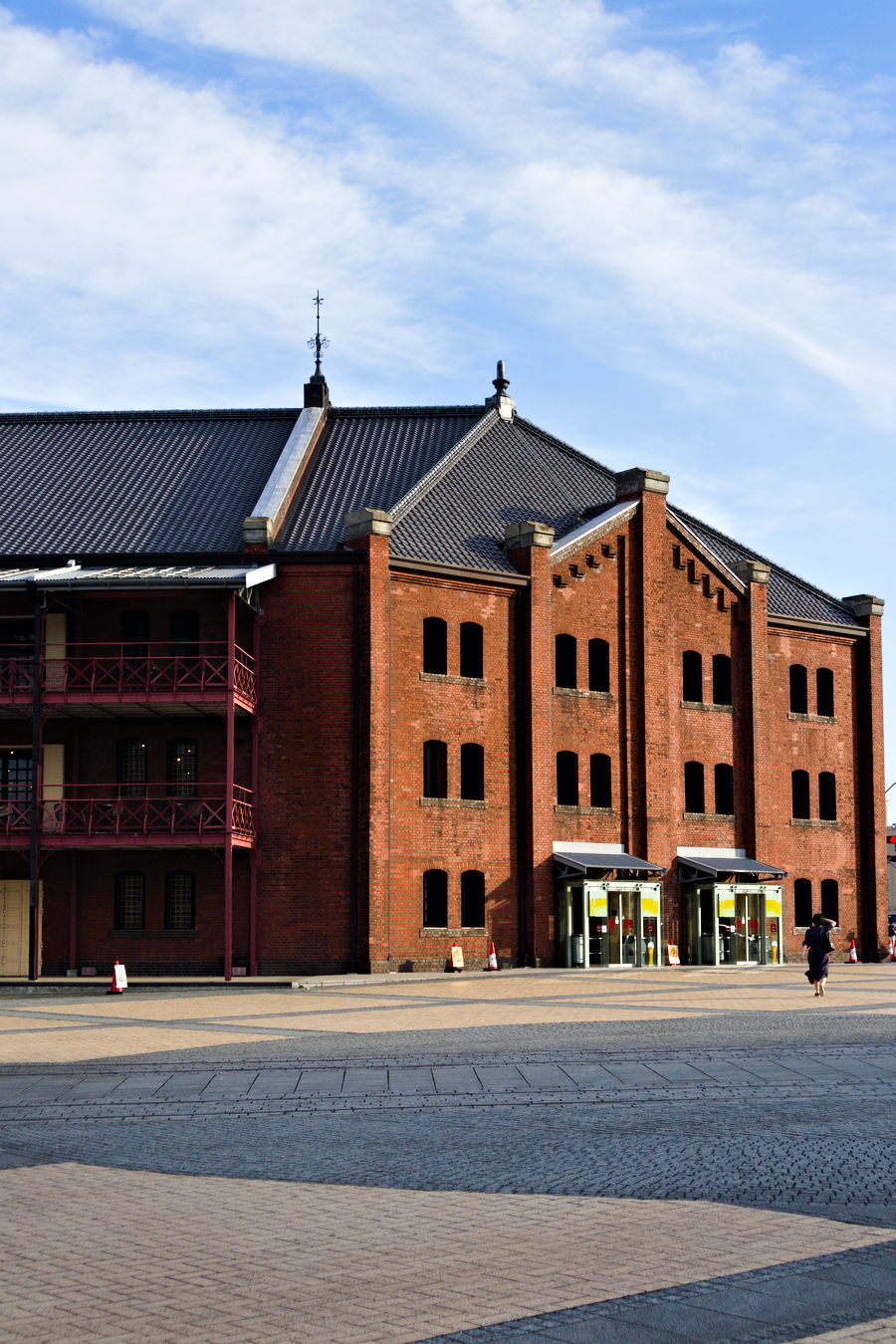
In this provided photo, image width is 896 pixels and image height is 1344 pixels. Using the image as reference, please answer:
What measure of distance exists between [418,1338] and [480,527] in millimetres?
34748

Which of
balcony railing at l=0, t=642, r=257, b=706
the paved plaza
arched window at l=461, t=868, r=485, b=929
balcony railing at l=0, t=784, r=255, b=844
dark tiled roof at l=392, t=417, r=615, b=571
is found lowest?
the paved plaza

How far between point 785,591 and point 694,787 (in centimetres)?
842

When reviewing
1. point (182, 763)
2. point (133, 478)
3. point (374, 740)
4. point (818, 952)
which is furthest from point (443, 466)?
point (818, 952)

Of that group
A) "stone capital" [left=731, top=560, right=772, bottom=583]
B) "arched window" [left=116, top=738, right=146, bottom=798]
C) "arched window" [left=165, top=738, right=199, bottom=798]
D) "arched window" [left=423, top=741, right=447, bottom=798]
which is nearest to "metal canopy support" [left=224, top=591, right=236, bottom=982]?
"arched window" [left=165, top=738, right=199, bottom=798]

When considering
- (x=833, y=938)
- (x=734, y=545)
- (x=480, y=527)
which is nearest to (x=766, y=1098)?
(x=480, y=527)

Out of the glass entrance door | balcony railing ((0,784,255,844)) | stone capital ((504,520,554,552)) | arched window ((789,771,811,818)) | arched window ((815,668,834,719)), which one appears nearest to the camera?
balcony railing ((0,784,255,844))

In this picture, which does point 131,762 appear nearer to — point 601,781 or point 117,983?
point 117,983

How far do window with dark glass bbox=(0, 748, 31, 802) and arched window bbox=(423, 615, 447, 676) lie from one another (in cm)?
1023

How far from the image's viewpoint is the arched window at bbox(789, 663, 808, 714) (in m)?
45.8

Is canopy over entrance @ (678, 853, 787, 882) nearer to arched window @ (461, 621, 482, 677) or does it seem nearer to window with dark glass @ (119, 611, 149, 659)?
arched window @ (461, 621, 482, 677)

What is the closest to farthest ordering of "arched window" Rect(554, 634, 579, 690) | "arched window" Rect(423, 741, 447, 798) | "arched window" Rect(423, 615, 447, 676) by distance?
"arched window" Rect(423, 741, 447, 798)
"arched window" Rect(423, 615, 447, 676)
"arched window" Rect(554, 634, 579, 690)

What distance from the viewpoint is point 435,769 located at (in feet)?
123

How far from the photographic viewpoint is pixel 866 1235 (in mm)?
7738

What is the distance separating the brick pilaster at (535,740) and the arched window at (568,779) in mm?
967
